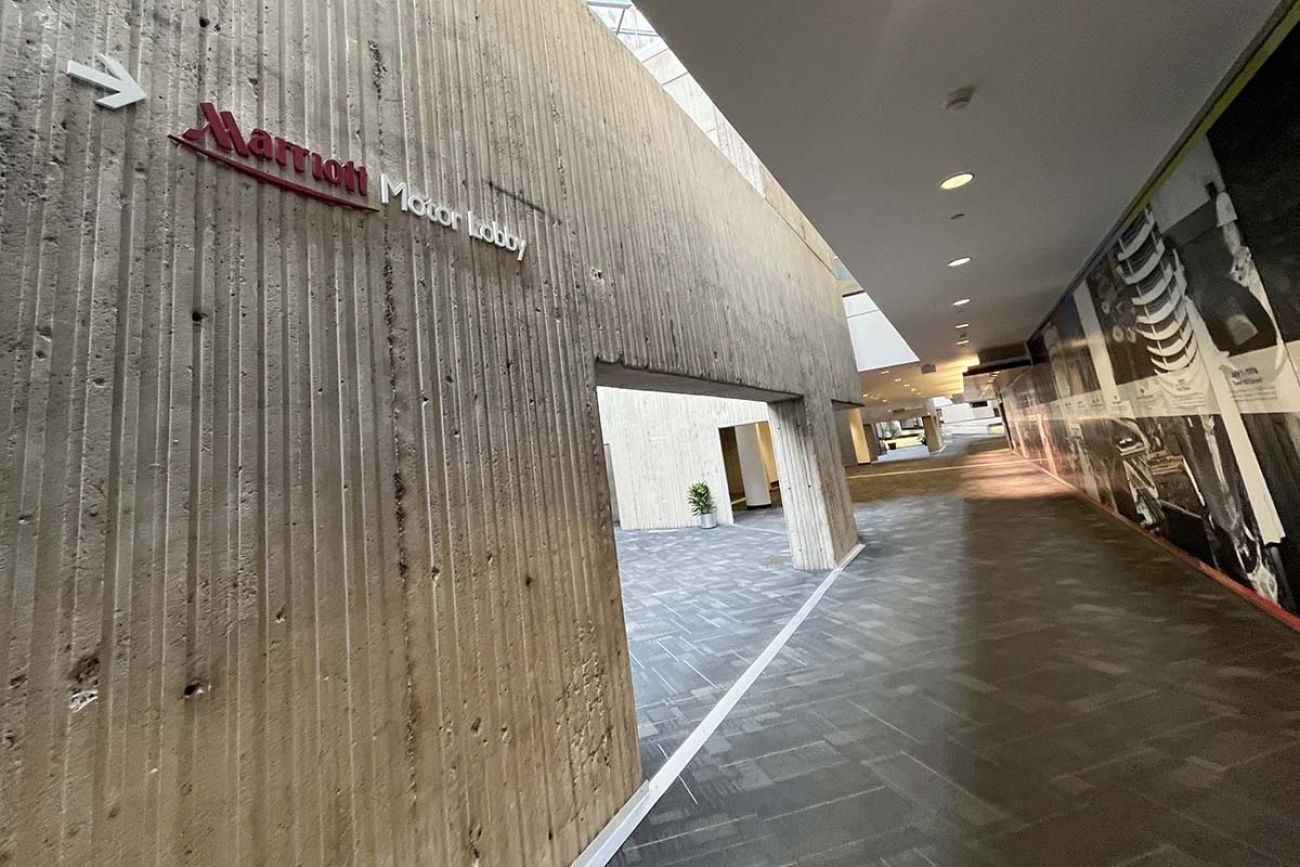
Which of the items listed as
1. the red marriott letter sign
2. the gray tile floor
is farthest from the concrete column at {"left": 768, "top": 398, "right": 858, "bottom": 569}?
the red marriott letter sign

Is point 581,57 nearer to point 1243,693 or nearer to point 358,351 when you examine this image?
point 358,351

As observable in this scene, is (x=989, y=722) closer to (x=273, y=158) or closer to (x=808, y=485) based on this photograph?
(x=808, y=485)

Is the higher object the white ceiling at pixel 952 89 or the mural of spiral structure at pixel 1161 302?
the white ceiling at pixel 952 89

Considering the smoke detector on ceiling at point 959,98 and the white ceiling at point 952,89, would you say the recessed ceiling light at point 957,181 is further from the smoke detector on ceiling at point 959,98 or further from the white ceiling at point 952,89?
the smoke detector on ceiling at point 959,98

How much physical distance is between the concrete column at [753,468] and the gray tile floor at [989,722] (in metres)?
7.78

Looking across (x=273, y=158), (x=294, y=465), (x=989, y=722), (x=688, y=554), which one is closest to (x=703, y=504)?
(x=688, y=554)

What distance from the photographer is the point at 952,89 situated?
230 centimetres

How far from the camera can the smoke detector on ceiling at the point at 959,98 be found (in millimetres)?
2324

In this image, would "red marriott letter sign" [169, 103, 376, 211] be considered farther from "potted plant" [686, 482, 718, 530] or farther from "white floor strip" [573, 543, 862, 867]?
"potted plant" [686, 482, 718, 530]

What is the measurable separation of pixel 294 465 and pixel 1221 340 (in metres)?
4.94

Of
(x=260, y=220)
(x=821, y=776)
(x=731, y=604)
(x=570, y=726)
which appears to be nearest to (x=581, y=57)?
(x=260, y=220)

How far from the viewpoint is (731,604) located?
512cm

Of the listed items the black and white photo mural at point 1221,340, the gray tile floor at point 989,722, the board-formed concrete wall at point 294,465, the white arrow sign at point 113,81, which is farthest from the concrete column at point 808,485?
the white arrow sign at point 113,81

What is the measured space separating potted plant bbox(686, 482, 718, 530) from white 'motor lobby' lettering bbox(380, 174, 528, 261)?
8.51 meters
